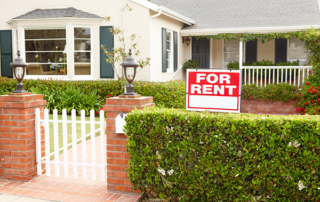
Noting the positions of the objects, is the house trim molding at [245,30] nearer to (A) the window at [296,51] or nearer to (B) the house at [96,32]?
(B) the house at [96,32]

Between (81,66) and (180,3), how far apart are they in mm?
8301

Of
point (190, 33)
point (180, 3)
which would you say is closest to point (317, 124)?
point (190, 33)

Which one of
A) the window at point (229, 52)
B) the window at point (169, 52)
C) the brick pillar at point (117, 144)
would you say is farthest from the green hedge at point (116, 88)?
the window at point (229, 52)

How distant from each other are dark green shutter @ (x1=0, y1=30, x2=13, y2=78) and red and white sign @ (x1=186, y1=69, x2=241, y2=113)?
33.3 ft

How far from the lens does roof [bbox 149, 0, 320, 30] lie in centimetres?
1265

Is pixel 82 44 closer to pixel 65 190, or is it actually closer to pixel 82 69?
pixel 82 69

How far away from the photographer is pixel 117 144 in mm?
3740

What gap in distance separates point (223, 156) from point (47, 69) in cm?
975

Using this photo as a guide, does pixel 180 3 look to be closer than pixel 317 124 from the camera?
No

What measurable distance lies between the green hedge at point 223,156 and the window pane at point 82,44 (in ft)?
27.0

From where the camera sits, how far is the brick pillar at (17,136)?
161 inches

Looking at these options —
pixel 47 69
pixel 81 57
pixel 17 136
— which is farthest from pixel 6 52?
pixel 17 136

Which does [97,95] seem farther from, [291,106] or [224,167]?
[224,167]

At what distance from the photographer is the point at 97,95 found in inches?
390
